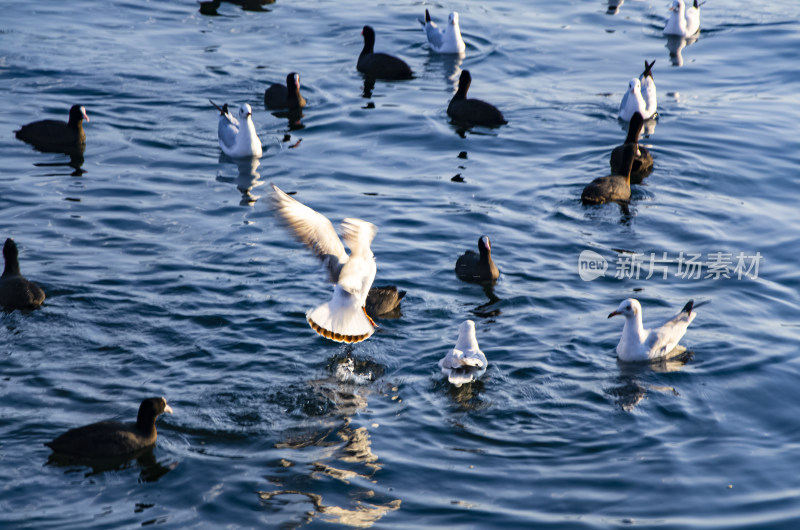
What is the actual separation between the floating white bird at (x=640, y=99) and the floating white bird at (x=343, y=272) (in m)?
10.8

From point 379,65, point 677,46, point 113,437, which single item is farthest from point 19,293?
point 677,46

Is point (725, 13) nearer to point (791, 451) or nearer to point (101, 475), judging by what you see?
point (791, 451)

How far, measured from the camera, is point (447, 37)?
2566 centimetres

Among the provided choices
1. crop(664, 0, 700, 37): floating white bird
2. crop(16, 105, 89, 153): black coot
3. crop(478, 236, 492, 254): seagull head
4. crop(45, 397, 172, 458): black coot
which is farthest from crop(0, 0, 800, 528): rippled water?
crop(664, 0, 700, 37): floating white bird

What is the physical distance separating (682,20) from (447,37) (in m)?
6.58

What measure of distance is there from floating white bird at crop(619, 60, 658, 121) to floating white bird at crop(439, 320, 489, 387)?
10.7m

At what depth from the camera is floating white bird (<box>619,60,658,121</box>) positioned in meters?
21.1

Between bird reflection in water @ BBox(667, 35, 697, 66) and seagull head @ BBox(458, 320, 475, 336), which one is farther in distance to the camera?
bird reflection in water @ BBox(667, 35, 697, 66)

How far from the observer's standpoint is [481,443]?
1087 cm

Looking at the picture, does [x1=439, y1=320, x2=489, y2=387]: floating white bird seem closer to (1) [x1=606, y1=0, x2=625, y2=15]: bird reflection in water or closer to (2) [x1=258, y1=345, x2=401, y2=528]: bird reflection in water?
(2) [x1=258, y1=345, x2=401, y2=528]: bird reflection in water

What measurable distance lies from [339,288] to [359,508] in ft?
10.1

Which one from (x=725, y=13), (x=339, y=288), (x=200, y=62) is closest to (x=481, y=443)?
(x=339, y=288)

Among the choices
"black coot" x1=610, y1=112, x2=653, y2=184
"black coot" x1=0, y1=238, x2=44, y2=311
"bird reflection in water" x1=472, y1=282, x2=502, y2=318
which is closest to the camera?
"black coot" x1=0, y1=238, x2=44, y2=311

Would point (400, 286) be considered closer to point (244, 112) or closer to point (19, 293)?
point (19, 293)
